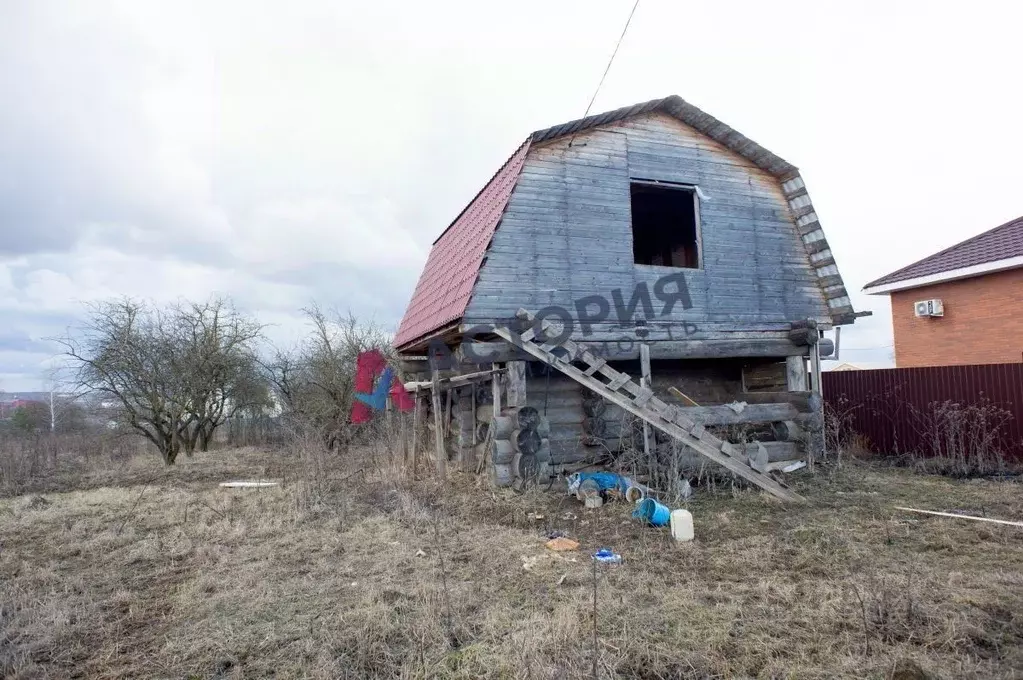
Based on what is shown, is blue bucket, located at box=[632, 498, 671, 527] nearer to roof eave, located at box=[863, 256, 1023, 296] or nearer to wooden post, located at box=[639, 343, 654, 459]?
wooden post, located at box=[639, 343, 654, 459]

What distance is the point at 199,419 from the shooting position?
1797 centimetres

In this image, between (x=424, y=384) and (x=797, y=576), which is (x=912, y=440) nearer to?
(x=797, y=576)

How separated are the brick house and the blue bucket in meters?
11.2

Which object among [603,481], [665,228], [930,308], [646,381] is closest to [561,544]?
[603,481]

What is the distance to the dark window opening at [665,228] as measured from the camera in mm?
11219

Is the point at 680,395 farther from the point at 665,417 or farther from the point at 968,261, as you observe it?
the point at 968,261

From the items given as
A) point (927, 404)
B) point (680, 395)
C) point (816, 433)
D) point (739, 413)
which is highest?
point (680, 395)

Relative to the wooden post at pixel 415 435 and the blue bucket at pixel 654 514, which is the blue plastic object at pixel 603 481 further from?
the wooden post at pixel 415 435

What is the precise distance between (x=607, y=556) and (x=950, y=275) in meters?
13.0

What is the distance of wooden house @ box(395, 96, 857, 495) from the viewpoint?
772 centimetres

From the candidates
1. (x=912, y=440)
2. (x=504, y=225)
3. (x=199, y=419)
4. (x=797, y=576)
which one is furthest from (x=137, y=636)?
(x=199, y=419)

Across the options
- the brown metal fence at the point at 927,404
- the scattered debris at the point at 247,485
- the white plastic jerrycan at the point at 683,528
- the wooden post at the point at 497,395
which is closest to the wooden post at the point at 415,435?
the scattered debris at the point at 247,485

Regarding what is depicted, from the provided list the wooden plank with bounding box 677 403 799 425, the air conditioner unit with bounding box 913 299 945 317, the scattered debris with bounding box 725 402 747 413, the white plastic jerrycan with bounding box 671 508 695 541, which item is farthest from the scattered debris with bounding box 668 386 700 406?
the air conditioner unit with bounding box 913 299 945 317

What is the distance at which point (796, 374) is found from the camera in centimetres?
930
